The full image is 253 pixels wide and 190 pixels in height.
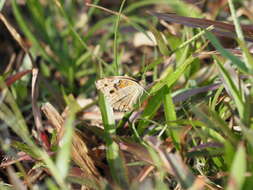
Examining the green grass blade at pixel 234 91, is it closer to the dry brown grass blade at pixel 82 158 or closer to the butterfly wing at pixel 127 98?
the butterfly wing at pixel 127 98

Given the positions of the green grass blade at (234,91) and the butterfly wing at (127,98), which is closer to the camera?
the green grass blade at (234,91)

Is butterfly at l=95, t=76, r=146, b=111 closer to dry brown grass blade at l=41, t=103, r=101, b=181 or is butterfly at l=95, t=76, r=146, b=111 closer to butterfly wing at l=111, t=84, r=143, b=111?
butterfly wing at l=111, t=84, r=143, b=111

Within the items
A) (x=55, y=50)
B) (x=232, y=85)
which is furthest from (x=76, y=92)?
(x=232, y=85)

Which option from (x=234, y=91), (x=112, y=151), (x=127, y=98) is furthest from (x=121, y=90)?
(x=234, y=91)

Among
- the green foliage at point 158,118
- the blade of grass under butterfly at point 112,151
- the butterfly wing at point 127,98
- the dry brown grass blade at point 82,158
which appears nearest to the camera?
the green foliage at point 158,118

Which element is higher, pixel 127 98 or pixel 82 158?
pixel 127 98

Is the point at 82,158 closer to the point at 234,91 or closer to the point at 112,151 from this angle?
the point at 112,151

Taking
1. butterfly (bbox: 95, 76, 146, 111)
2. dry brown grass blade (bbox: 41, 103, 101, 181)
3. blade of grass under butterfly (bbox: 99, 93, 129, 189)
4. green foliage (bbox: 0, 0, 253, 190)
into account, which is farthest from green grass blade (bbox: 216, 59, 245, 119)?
dry brown grass blade (bbox: 41, 103, 101, 181)

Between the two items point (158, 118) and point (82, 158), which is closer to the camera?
point (82, 158)

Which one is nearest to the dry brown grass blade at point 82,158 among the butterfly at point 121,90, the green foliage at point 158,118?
the green foliage at point 158,118

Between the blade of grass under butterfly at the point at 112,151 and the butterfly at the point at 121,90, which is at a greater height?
the butterfly at the point at 121,90
